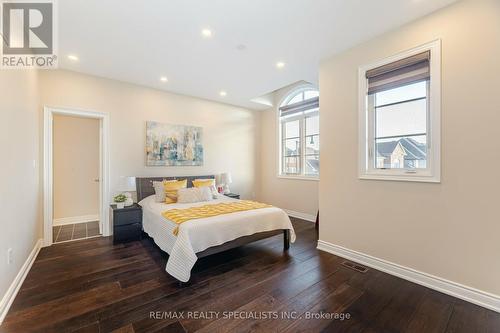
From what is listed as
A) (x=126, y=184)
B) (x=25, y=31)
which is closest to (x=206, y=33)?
(x=25, y=31)

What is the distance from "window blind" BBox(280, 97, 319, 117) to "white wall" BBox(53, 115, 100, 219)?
4.52 metres

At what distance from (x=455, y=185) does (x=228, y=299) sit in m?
2.51

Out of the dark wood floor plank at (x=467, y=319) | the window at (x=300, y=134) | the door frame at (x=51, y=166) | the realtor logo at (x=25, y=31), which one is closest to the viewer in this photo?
the dark wood floor plank at (x=467, y=319)

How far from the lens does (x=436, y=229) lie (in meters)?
2.24

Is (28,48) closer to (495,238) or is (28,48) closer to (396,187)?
(396,187)

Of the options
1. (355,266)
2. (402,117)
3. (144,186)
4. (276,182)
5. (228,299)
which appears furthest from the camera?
(276,182)

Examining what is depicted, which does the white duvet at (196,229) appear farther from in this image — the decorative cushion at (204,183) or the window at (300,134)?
the window at (300,134)

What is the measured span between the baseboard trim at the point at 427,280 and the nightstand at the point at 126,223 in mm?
3163

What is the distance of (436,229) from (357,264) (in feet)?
3.20

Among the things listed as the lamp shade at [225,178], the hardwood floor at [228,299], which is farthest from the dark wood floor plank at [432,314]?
the lamp shade at [225,178]

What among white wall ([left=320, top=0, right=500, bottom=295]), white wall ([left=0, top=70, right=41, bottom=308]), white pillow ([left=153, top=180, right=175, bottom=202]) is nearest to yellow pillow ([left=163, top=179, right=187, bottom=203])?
white pillow ([left=153, top=180, right=175, bottom=202])

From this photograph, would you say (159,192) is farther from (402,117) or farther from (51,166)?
(402,117)

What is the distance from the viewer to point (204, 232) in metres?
2.49

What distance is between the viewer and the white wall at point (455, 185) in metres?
1.94
